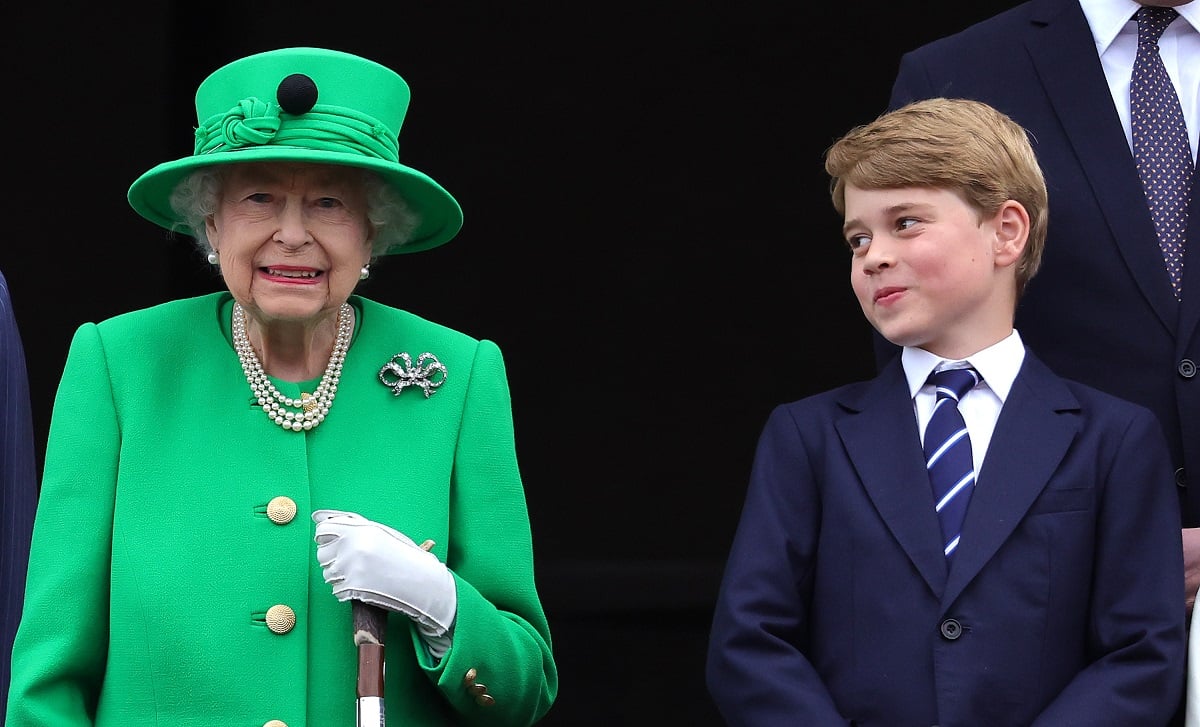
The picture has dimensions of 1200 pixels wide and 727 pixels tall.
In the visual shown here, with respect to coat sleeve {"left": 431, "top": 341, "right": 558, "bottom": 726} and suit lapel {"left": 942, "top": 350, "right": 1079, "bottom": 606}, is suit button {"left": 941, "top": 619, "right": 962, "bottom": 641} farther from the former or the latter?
coat sleeve {"left": 431, "top": 341, "right": 558, "bottom": 726}

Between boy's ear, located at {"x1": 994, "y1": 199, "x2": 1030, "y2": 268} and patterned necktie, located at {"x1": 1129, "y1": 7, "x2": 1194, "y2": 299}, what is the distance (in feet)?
0.90

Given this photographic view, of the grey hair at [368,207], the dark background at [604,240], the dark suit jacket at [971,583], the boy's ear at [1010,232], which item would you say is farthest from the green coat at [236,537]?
the dark background at [604,240]

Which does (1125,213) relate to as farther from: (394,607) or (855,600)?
(394,607)

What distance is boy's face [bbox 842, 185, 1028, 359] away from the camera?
2.97 metres

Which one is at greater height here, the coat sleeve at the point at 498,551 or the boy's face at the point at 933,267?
the boy's face at the point at 933,267

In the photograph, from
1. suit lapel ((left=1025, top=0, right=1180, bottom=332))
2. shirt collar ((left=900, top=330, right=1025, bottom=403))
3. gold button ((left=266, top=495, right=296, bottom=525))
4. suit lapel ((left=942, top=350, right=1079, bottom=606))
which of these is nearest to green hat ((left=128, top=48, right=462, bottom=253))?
gold button ((left=266, top=495, right=296, bottom=525))

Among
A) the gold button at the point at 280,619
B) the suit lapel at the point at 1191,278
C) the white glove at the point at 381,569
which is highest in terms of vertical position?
the suit lapel at the point at 1191,278

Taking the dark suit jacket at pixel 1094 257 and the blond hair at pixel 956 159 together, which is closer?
the blond hair at pixel 956 159

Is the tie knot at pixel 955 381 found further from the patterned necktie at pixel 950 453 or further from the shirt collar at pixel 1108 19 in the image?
the shirt collar at pixel 1108 19

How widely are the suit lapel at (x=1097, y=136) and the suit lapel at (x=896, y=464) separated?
43cm

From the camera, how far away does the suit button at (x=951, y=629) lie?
9.18 ft

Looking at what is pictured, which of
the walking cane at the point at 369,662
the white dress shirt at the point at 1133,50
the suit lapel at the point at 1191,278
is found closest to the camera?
the walking cane at the point at 369,662

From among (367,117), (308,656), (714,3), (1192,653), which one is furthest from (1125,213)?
(714,3)

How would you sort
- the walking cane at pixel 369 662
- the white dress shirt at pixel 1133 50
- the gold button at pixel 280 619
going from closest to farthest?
the walking cane at pixel 369 662 < the gold button at pixel 280 619 < the white dress shirt at pixel 1133 50
